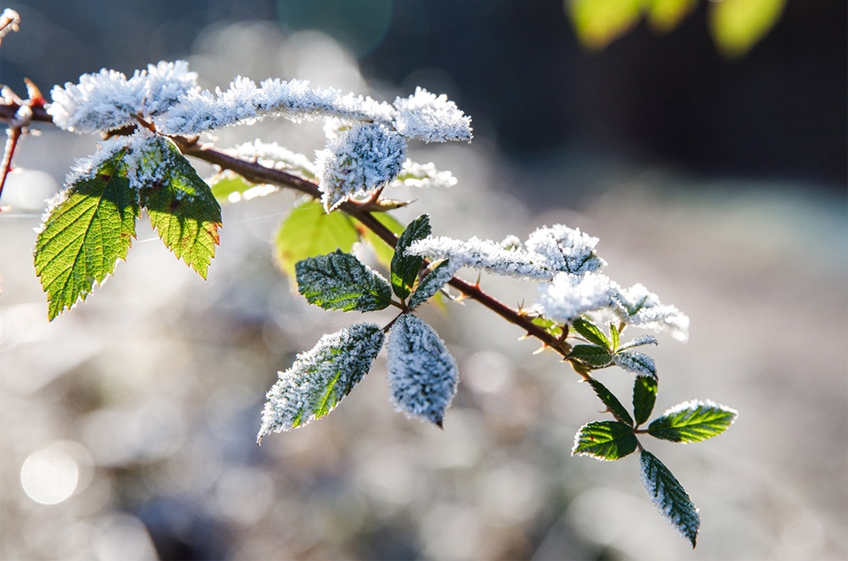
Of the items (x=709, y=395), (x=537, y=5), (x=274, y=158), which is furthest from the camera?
(x=537, y=5)

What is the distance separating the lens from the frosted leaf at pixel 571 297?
498mm

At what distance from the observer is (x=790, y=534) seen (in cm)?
288

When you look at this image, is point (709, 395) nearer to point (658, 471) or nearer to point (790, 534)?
point (790, 534)

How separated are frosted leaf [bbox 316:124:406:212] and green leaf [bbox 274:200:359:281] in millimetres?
345

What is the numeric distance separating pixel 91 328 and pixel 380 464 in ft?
5.50

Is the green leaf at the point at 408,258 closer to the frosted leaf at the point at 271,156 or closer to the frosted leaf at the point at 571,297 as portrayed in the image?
the frosted leaf at the point at 571,297

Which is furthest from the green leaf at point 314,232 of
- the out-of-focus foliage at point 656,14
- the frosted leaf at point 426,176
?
the out-of-focus foliage at point 656,14

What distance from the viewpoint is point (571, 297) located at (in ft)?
1.69

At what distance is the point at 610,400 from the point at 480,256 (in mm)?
233

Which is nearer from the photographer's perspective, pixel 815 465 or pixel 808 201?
pixel 815 465

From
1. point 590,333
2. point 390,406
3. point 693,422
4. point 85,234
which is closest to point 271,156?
point 85,234

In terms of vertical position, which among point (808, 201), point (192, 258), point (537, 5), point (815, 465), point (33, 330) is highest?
point (537, 5)

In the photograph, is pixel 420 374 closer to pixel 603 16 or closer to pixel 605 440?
pixel 605 440

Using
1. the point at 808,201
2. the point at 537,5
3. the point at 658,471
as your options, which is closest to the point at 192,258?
the point at 658,471
